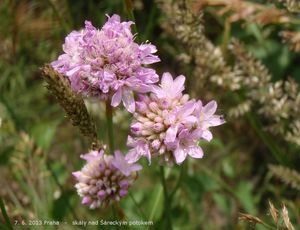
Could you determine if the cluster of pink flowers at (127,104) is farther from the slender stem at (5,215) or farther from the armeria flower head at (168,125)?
the slender stem at (5,215)

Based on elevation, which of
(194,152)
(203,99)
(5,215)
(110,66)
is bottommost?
(203,99)

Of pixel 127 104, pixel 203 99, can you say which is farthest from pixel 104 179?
pixel 203 99

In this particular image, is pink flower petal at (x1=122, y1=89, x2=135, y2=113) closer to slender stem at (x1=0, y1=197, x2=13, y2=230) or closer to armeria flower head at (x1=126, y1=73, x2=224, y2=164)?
armeria flower head at (x1=126, y1=73, x2=224, y2=164)

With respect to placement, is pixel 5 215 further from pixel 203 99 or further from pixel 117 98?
pixel 203 99

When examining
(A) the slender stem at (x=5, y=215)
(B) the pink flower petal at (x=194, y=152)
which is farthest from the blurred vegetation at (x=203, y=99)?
(B) the pink flower petal at (x=194, y=152)

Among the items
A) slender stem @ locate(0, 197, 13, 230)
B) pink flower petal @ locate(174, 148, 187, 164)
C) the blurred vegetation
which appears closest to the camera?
pink flower petal @ locate(174, 148, 187, 164)

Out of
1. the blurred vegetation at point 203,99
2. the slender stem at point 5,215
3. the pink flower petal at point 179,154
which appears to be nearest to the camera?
the pink flower petal at point 179,154

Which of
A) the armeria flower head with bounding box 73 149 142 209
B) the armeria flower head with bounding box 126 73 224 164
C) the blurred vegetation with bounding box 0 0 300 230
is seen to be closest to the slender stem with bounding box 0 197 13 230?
the blurred vegetation with bounding box 0 0 300 230
